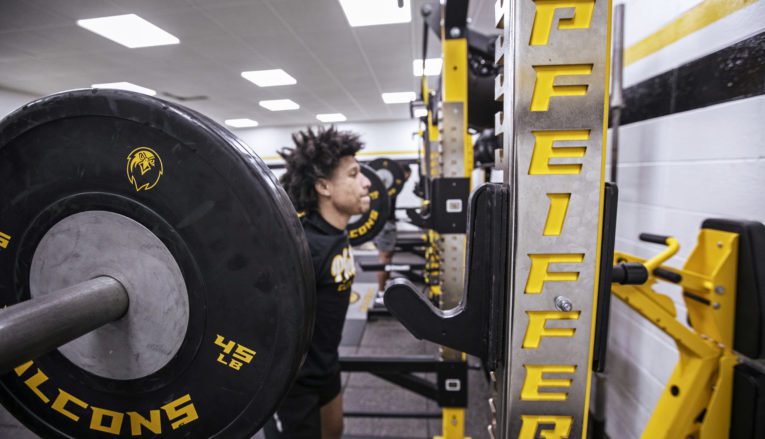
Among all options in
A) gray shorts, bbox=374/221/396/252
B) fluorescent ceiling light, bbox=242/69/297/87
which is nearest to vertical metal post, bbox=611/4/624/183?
gray shorts, bbox=374/221/396/252

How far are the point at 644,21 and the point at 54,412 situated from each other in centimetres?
229

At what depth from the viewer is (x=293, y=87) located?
579 centimetres

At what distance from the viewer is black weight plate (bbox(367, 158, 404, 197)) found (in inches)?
205

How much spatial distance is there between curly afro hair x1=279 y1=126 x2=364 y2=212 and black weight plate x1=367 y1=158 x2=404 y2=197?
12.0ft

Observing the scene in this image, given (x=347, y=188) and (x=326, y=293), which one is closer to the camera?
(x=326, y=293)

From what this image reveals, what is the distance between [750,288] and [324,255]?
1.15m

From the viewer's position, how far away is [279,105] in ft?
23.5

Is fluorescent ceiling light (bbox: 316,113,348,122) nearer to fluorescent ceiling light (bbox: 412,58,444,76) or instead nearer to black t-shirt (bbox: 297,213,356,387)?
fluorescent ceiling light (bbox: 412,58,444,76)

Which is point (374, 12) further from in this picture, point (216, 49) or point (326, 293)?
point (326, 293)

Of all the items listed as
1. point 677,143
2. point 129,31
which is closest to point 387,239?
point 677,143

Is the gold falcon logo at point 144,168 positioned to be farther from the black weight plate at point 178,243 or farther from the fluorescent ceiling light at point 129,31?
the fluorescent ceiling light at point 129,31

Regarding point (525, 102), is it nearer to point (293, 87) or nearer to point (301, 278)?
point (301, 278)

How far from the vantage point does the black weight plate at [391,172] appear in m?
5.20

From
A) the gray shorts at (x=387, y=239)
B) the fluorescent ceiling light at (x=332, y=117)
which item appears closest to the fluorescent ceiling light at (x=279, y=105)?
the fluorescent ceiling light at (x=332, y=117)
